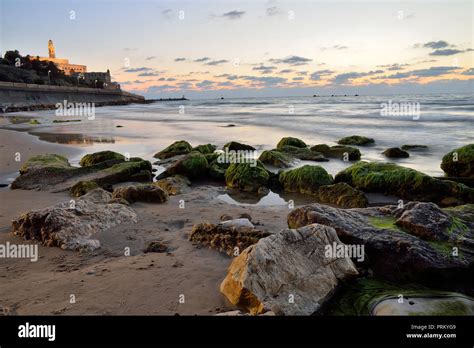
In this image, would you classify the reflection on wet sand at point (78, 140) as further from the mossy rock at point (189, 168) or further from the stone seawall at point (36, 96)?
the stone seawall at point (36, 96)

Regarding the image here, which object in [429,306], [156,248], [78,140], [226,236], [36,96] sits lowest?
[429,306]

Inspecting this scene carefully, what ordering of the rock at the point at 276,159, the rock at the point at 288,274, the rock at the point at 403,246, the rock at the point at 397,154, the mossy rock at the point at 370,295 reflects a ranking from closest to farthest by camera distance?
the rock at the point at 288,274, the mossy rock at the point at 370,295, the rock at the point at 403,246, the rock at the point at 276,159, the rock at the point at 397,154

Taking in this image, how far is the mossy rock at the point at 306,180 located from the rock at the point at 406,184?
743mm

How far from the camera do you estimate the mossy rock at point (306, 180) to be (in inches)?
332

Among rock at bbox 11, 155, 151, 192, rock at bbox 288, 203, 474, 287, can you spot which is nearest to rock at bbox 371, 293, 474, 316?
rock at bbox 288, 203, 474, 287

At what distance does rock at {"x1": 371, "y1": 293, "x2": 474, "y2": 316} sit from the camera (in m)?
3.31

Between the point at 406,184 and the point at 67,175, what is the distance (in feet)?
25.8

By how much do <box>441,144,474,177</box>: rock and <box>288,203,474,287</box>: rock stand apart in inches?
222

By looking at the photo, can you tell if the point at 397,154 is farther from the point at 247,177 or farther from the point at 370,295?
the point at 370,295

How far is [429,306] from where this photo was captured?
3.41 m

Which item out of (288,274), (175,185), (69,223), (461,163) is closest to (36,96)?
(175,185)

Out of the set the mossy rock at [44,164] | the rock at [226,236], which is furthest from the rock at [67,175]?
the rock at [226,236]
